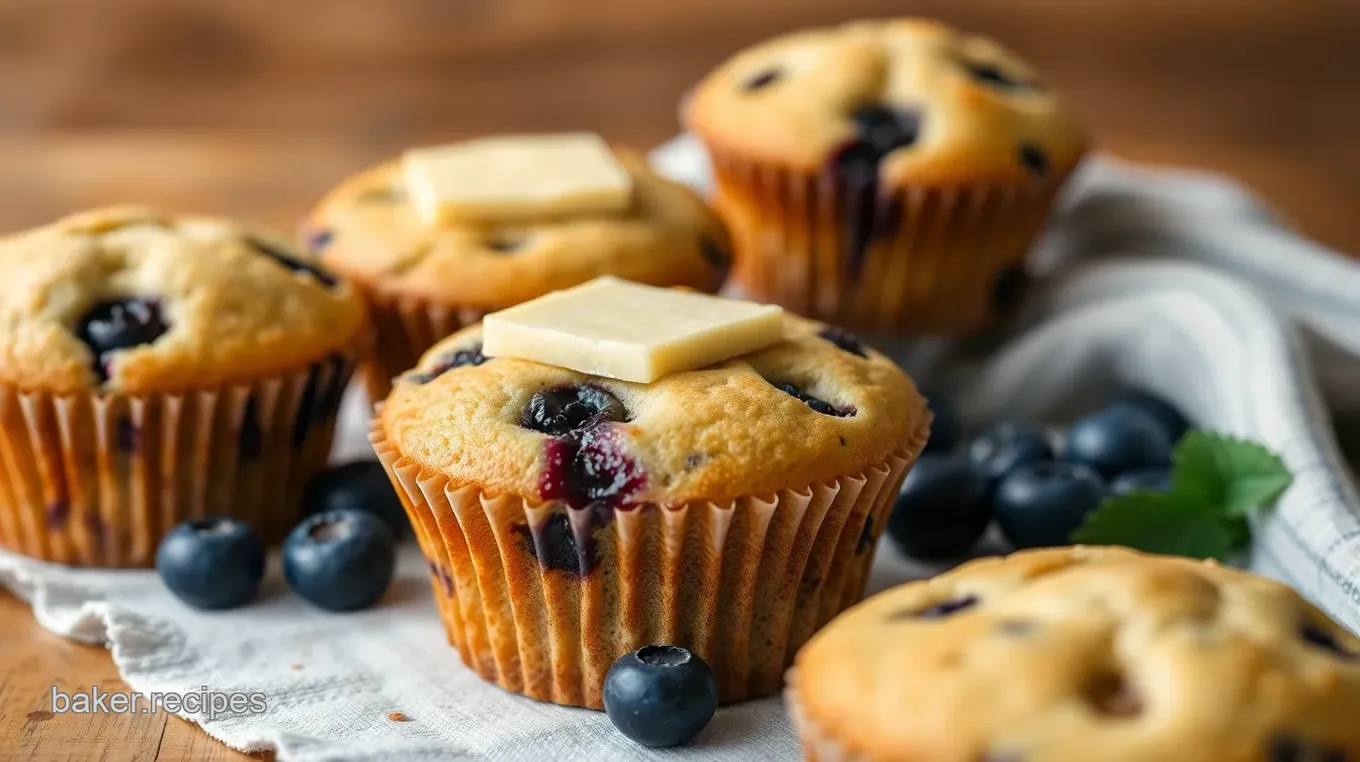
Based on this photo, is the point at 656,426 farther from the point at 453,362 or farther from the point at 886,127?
the point at 886,127

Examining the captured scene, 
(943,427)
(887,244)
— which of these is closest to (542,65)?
(887,244)

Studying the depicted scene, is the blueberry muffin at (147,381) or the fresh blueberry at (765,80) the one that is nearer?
the blueberry muffin at (147,381)

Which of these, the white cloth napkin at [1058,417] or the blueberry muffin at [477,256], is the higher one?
the blueberry muffin at [477,256]

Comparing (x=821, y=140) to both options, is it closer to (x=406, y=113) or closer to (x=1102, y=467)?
(x=1102, y=467)

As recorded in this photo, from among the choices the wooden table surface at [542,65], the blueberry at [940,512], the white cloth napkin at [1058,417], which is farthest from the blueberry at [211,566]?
the wooden table surface at [542,65]

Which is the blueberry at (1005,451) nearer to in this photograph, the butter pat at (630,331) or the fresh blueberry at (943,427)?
the fresh blueberry at (943,427)

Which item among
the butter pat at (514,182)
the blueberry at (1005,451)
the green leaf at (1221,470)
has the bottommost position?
the blueberry at (1005,451)

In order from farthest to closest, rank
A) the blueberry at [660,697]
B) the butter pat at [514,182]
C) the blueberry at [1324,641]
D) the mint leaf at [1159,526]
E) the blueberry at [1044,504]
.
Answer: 1. the butter pat at [514,182]
2. the blueberry at [1044,504]
3. the mint leaf at [1159,526]
4. the blueberry at [660,697]
5. the blueberry at [1324,641]

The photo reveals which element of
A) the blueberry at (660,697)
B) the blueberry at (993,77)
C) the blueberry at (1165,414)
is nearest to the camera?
the blueberry at (660,697)
